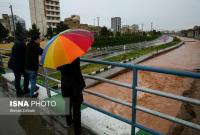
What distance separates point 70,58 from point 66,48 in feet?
0.46

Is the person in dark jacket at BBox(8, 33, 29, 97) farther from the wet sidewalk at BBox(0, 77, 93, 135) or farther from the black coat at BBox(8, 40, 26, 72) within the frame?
the wet sidewalk at BBox(0, 77, 93, 135)

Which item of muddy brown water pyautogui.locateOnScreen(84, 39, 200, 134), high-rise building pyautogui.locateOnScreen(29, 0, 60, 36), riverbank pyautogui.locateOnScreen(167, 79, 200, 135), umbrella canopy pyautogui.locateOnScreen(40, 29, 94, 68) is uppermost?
high-rise building pyautogui.locateOnScreen(29, 0, 60, 36)

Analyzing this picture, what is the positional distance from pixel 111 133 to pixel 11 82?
4.08m

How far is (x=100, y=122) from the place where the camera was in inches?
128

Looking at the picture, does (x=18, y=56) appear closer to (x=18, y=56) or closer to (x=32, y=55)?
(x=18, y=56)

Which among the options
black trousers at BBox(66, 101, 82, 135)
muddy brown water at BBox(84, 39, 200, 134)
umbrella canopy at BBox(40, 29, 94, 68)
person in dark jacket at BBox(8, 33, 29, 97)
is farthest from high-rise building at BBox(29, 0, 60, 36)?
umbrella canopy at BBox(40, 29, 94, 68)

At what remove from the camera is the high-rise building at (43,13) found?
6800 cm

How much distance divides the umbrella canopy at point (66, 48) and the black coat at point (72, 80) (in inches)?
9.4

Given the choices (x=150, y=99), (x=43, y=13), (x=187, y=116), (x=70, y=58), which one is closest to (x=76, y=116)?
(x=70, y=58)

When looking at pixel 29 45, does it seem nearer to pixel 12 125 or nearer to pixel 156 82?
pixel 12 125

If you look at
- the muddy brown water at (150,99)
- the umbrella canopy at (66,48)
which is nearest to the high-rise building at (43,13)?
the muddy brown water at (150,99)

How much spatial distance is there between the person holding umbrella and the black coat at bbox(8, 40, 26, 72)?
196 cm

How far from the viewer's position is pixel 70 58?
2.26m

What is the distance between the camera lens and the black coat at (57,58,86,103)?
2.57m
